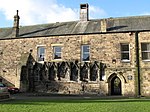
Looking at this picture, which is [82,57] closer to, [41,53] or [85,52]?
[85,52]

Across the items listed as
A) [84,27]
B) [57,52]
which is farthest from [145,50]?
[57,52]

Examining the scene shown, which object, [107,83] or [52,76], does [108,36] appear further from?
[52,76]

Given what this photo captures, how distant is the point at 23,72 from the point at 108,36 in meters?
11.0

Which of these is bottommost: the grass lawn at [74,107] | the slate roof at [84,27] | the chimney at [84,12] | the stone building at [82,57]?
the grass lawn at [74,107]

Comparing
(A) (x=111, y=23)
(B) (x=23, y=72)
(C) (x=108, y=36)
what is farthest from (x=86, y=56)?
(B) (x=23, y=72)

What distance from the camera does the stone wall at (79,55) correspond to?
25.0 m

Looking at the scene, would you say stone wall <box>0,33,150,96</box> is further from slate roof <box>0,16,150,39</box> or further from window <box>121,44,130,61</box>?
slate roof <box>0,16,150,39</box>

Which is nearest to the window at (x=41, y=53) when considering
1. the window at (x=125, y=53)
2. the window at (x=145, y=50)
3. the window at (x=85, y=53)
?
the window at (x=85, y=53)

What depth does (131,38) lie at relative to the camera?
25.5m

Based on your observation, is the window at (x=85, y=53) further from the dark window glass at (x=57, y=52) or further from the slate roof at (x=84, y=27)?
the dark window glass at (x=57, y=52)

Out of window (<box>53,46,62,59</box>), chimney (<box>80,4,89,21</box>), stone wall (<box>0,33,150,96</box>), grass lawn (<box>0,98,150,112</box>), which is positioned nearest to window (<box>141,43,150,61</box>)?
stone wall (<box>0,33,150,96</box>)

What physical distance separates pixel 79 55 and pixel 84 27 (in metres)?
3.96

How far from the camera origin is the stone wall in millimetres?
25047

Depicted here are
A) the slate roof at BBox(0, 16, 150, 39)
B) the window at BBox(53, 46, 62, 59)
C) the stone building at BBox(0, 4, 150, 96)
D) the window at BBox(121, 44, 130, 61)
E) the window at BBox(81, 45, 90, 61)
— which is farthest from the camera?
the window at BBox(53, 46, 62, 59)
